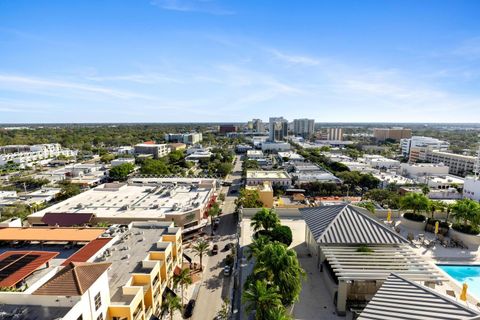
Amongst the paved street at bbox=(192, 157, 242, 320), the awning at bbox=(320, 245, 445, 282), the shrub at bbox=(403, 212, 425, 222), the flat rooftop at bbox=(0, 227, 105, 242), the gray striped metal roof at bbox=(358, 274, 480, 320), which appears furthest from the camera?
the shrub at bbox=(403, 212, 425, 222)

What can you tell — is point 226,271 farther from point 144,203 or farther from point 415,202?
point 415,202

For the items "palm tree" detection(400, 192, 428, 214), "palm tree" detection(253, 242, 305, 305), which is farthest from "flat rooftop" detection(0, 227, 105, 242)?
"palm tree" detection(400, 192, 428, 214)

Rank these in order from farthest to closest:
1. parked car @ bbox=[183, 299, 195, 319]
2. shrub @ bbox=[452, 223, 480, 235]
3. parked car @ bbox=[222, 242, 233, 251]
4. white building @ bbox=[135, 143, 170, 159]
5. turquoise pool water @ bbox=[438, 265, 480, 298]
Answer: white building @ bbox=[135, 143, 170, 159] → parked car @ bbox=[222, 242, 233, 251] → shrub @ bbox=[452, 223, 480, 235] → turquoise pool water @ bbox=[438, 265, 480, 298] → parked car @ bbox=[183, 299, 195, 319]

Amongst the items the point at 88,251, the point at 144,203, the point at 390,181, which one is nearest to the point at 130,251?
the point at 88,251

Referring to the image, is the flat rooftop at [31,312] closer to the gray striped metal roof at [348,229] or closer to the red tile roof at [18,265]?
the red tile roof at [18,265]

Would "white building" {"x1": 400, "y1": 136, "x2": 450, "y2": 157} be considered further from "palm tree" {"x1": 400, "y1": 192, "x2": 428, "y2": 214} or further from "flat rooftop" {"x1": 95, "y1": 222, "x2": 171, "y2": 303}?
"flat rooftop" {"x1": 95, "y1": 222, "x2": 171, "y2": 303}

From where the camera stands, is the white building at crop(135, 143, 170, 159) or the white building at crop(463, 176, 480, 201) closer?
the white building at crop(463, 176, 480, 201)

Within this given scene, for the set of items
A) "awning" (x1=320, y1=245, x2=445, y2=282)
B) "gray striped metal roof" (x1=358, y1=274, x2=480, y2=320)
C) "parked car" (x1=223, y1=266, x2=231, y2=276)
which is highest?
"gray striped metal roof" (x1=358, y1=274, x2=480, y2=320)

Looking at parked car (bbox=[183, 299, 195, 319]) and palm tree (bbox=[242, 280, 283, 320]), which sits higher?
palm tree (bbox=[242, 280, 283, 320])
